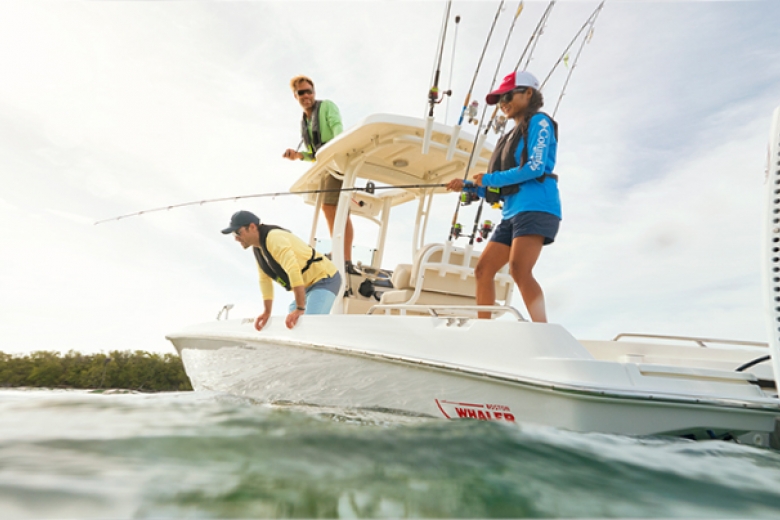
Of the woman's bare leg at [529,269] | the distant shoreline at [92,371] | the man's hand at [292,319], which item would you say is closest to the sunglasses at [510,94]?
the woman's bare leg at [529,269]

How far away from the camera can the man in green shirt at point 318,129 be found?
4914 mm

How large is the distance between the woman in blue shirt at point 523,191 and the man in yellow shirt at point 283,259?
1.35 meters

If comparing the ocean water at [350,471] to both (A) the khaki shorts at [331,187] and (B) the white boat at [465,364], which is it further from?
(A) the khaki shorts at [331,187]

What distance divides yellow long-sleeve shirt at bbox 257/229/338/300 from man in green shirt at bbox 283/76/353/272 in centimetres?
115

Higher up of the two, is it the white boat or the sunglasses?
the sunglasses

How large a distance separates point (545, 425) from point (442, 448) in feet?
1.88

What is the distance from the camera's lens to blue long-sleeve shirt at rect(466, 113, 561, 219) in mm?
2646

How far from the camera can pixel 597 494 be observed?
3.96 feet

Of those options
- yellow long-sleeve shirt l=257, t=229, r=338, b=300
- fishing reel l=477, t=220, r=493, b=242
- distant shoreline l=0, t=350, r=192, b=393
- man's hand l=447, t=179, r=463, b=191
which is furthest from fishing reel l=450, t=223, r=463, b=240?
distant shoreline l=0, t=350, r=192, b=393

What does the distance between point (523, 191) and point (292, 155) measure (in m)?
3.07

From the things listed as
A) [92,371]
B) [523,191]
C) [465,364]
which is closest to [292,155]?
[523,191]

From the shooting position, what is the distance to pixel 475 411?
2.17 metres

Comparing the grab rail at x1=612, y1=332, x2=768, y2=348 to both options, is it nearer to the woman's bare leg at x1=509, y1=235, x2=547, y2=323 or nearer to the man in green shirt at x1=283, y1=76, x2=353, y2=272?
the woman's bare leg at x1=509, y1=235, x2=547, y2=323

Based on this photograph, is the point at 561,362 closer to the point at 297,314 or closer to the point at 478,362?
the point at 478,362
